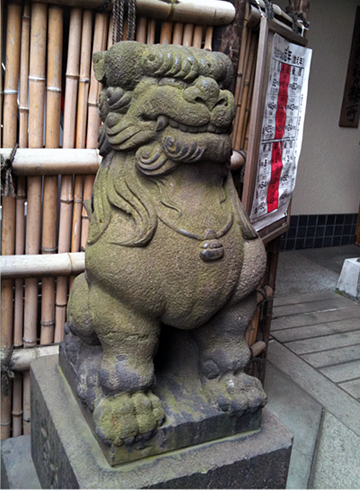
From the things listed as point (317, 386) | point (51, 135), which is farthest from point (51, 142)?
point (317, 386)

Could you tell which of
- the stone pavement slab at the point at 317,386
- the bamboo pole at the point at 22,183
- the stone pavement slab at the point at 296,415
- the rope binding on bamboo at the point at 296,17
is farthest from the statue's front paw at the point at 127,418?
the rope binding on bamboo at the point at 296,17

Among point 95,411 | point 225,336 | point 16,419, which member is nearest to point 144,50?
point 225,336

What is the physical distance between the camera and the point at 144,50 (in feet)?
3.84

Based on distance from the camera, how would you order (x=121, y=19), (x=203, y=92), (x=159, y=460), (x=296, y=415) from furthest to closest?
(x=296, y=415) → (x=121, y=19) → (x=159, y=460) → (x=203, y=92)

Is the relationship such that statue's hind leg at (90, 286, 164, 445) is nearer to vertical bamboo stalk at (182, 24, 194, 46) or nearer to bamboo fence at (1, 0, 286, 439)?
bamboo fence at (1, 0, 286, 439)

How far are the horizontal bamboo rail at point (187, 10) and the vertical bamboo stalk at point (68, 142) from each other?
0.34 feet

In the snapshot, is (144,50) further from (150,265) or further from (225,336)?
(225,336)

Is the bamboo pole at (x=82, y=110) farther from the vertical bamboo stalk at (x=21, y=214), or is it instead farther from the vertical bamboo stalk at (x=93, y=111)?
the vertical bamboo stalk at (x=21, y=214)

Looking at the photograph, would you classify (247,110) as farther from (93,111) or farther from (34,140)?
(34,140)

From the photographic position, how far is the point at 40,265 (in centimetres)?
180

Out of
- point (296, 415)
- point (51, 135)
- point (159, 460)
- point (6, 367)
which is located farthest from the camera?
point (296, 415)

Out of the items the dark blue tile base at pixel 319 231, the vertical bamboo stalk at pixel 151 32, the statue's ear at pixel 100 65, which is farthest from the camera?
the dark blue tile base at pixel 319 231

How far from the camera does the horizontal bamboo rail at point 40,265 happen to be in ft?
5.82

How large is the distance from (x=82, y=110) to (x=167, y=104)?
74 cm
